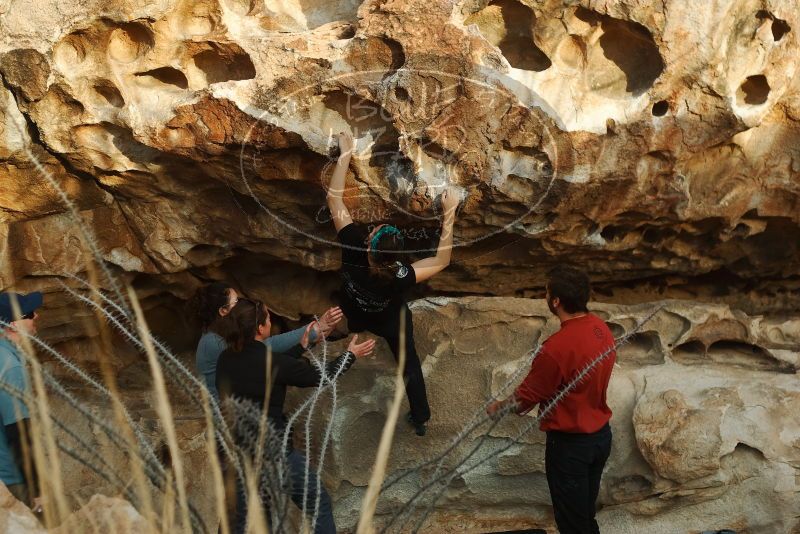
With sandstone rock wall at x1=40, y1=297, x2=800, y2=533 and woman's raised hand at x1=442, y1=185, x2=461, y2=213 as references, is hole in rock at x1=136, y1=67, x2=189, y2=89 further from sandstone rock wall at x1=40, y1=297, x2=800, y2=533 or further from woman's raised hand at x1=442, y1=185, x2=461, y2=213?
sandstone rock wall at x1=40, y1=297, x2=800, y2=533

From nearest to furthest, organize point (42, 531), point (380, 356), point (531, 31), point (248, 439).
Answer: point (248, 439) → point (42, 531) → point (531, 31) → point (380, 356)

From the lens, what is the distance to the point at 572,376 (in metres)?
3.12

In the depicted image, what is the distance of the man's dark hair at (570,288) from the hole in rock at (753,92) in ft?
4.01

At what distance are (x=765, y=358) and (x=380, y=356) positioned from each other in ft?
6.41

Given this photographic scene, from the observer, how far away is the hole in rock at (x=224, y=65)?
3574mm

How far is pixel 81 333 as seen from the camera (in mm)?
4430

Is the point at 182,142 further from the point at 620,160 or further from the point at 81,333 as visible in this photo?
the point at 620,160

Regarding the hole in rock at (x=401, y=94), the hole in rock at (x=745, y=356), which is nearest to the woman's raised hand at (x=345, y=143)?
the hole in rock at (x=401, y=94)

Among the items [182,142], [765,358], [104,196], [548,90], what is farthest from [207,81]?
[765,358]

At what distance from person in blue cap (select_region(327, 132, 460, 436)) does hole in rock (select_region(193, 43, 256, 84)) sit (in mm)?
505

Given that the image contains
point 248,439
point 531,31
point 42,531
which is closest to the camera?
point 248,439

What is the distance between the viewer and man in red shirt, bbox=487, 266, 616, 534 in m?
3.11

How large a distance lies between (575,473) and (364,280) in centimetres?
113

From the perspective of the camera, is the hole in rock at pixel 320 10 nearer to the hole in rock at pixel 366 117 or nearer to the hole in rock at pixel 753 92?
the hole in rock at pixel 366 117
